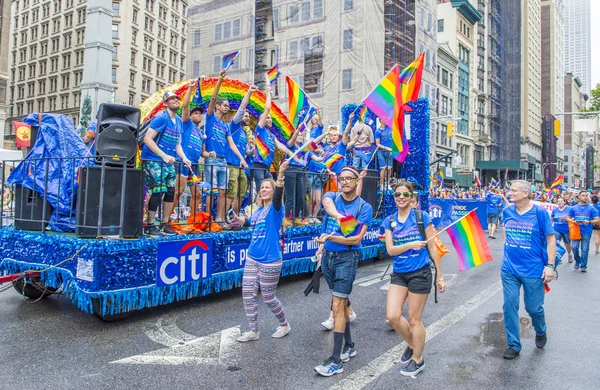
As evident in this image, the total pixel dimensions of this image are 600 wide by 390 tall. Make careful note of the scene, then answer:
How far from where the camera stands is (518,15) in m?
66.4

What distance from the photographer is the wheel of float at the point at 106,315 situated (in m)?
4.99

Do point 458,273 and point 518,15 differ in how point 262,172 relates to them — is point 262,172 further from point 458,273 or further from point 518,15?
point 518,15

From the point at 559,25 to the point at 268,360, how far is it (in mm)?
115274

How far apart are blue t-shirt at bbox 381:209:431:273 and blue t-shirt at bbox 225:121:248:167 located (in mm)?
4114

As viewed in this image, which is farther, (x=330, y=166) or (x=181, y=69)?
(x=181, y=69)

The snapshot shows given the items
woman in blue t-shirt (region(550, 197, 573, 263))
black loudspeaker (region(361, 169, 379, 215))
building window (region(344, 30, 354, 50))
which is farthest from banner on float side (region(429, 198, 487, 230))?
building window (region(344, 30, 354, 50))

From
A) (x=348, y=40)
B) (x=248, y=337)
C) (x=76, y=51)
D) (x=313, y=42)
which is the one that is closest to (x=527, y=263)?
(x=248, y=337)

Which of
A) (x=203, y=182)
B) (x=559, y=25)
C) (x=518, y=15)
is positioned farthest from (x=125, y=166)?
(x=559, y=25)

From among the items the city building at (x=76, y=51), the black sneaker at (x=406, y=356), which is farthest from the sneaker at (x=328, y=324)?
the city building at (x=76, y=51)

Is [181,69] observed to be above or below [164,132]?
above

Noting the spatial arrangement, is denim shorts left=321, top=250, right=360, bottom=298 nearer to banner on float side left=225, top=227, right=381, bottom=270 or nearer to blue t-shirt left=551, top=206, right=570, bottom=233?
banner on float side left=225, top=227, right=381, bottom=270

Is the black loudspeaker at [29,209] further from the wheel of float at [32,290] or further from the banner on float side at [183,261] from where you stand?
the banner on float side at [183,261]

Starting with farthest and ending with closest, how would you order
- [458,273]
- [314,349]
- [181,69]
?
[181,69] < [458,273] < [314,349]

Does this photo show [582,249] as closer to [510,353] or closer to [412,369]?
[510,353]
